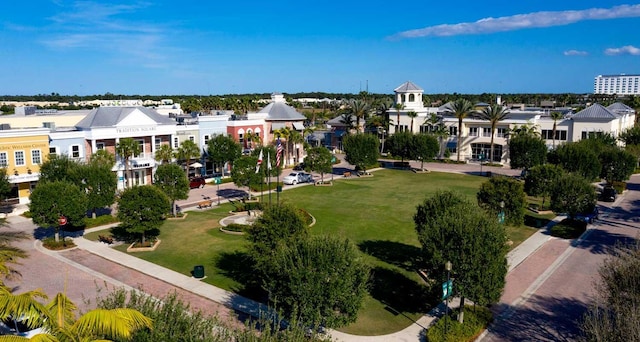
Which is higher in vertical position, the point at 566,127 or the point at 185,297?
the point at 566,127

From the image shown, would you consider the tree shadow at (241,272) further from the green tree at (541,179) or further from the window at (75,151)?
the window at (75,151)

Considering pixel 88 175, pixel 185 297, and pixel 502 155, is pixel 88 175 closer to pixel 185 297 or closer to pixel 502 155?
pixel 185 297

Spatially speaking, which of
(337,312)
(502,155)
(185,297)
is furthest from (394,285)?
(502,155)

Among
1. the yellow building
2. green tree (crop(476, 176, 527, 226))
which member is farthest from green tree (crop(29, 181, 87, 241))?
green tree (crop(476, 176, 527, 226))

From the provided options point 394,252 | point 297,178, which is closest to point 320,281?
point 394,252

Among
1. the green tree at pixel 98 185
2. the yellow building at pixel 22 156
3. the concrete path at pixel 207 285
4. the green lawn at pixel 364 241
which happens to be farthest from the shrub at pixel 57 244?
the yellow building at pixel 22 156

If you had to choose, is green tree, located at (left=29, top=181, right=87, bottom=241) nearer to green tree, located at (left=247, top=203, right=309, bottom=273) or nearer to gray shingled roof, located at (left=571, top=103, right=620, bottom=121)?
green tree, located at (left=247, top=203, right=309, bottom=273)
